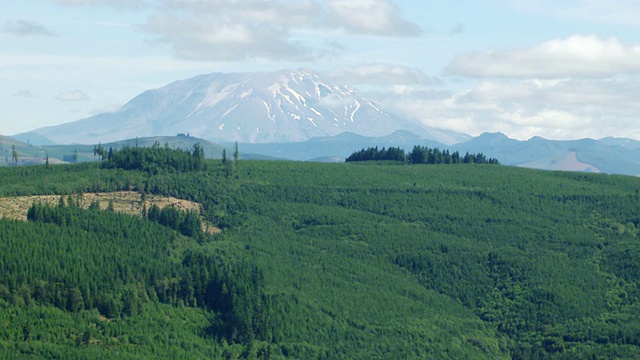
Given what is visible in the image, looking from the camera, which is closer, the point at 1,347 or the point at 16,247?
the point at 1,347

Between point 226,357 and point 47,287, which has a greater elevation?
point 47,287

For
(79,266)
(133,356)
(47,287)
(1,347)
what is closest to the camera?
(1,347)

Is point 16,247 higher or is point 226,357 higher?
→ point 16,247

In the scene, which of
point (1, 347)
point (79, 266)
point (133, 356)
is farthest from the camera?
point (79, 266)

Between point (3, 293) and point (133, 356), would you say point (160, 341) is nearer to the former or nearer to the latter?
point (133, 356)

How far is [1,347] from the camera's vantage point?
16250cm

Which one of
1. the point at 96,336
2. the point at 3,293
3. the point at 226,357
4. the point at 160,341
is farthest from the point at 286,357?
the point at 3,293

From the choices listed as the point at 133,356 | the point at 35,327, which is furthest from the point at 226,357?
the point at 35,327

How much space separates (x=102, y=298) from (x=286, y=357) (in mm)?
35107

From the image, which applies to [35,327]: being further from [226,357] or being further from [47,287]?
[226,357]

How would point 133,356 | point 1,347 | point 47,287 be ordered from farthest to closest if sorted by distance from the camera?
point 47,287
point 133,356
point 1,347

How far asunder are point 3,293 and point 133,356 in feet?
81.6

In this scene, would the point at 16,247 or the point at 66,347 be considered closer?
the point at 66,347

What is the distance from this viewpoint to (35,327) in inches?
6796
